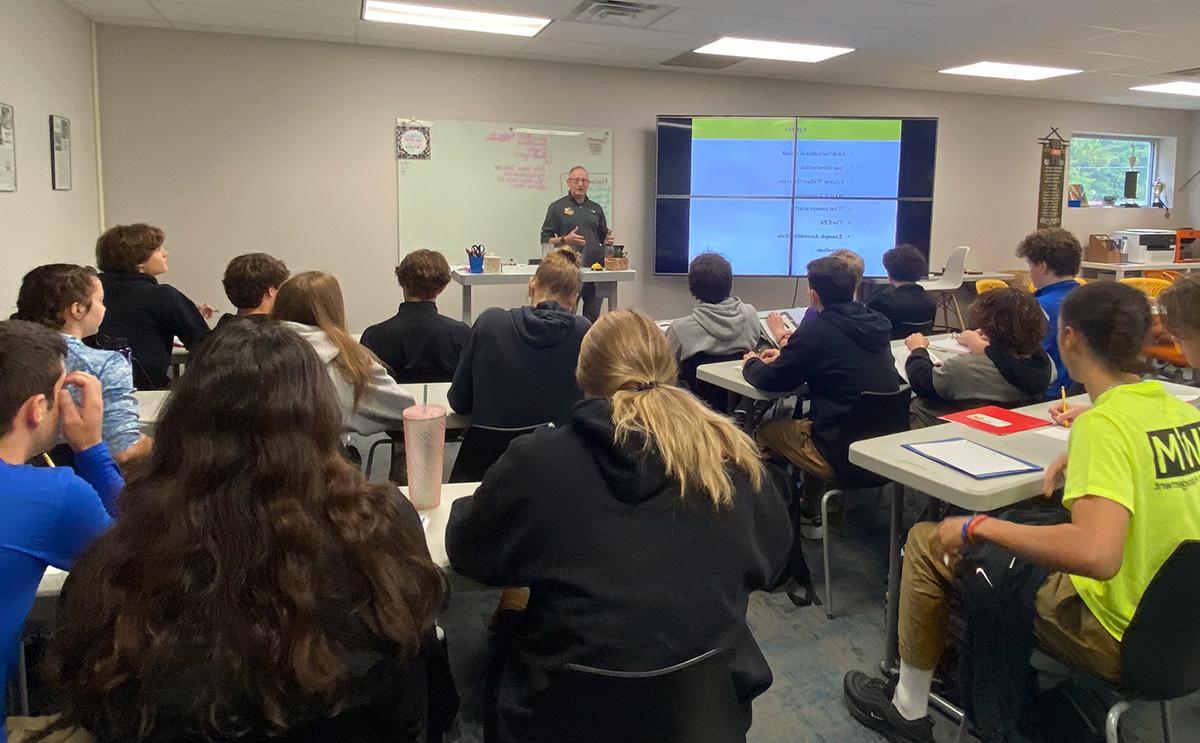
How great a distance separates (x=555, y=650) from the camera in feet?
4.32

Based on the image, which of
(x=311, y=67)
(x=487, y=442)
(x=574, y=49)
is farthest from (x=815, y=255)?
(x=487, y=442)

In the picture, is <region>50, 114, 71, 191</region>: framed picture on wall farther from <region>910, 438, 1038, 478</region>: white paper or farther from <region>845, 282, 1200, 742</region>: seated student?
<region>845, 282, 1200, 742</region>: seated student

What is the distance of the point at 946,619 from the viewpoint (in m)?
2.00

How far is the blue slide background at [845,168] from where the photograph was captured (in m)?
6.88

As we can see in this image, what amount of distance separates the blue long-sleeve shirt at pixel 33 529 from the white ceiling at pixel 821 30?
401cm

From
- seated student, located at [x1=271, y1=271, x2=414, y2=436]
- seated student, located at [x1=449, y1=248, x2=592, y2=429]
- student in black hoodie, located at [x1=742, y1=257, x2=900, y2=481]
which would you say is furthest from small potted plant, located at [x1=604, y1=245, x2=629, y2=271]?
seated student, located at [x1=271, y1=271, x2=414, y2=436]

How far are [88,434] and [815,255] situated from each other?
6254 millimetres

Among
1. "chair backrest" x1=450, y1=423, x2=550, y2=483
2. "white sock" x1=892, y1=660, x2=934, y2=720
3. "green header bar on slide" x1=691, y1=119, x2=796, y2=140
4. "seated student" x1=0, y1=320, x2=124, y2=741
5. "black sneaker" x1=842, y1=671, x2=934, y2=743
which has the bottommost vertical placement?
"black sneaker" x1=842, y1=671, x2=934, y2=743

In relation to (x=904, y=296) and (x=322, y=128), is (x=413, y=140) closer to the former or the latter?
(x=322, y=128)

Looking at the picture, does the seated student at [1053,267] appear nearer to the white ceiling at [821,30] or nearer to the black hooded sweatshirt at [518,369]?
the white ceiling at [821,30]

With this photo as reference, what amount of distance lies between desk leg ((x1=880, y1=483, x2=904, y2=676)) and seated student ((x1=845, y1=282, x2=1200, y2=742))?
279 millimetres

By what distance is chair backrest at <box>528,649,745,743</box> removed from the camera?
3.90 ft

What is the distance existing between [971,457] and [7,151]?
14.4ft

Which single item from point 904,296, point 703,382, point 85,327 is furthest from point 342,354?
point 904,296
